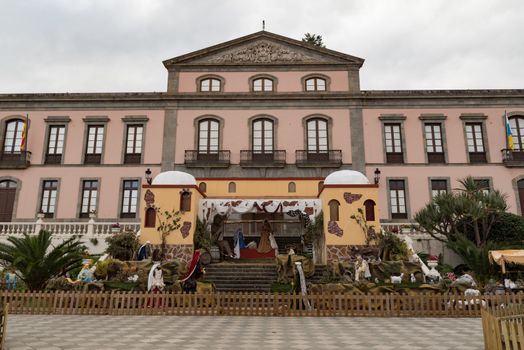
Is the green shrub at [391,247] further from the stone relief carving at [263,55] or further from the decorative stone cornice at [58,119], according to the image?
the decorative stone cornice at [58,119]

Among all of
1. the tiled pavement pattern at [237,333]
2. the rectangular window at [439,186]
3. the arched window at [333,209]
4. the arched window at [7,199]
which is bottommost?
the tiled pavement pattern at [237,333]

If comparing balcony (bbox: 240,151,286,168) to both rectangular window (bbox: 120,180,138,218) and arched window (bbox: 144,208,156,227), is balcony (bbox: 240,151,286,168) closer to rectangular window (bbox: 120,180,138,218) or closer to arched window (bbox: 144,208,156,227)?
rectangular window (bbox: 120,180,138,218)

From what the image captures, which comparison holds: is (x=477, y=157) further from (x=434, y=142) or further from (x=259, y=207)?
(x=259, y=207)

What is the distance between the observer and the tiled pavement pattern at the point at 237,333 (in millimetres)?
7125

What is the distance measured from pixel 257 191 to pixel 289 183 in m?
1.55

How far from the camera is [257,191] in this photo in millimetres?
18906

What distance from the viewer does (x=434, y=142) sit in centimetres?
2477

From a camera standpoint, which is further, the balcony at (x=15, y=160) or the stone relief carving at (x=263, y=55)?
the stone relief carving at (x=263, y=55)

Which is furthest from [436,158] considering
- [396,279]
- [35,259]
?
[35,259]

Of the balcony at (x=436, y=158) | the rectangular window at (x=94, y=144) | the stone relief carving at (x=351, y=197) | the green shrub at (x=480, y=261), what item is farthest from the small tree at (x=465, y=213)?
the rectangular window at (x=94, y=144)

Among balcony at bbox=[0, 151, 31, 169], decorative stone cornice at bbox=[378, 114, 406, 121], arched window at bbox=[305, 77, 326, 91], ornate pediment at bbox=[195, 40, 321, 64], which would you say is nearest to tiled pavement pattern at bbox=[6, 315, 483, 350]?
decorative stone cornice at bbox=[378, 114, 406, 121]

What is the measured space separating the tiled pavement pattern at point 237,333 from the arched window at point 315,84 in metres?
18.0

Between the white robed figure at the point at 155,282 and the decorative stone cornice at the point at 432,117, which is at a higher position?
the decorative stone cornice at the point at 432,117

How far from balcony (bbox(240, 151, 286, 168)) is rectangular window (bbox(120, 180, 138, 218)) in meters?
6.56
